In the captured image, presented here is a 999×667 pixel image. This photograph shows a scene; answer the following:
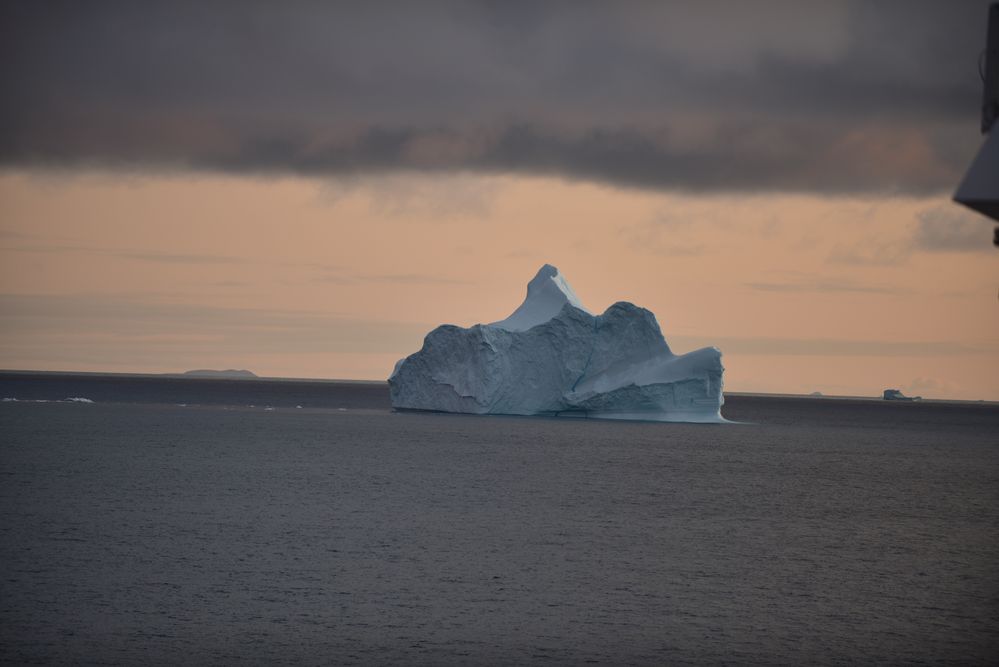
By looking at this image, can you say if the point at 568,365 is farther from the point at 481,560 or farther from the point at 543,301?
the point at 481,560

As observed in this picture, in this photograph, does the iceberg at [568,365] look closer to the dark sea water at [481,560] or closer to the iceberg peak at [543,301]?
the iceberg peak at [543,301]

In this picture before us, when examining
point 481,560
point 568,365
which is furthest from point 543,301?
point 481,560

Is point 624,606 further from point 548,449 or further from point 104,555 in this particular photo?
point 548,449

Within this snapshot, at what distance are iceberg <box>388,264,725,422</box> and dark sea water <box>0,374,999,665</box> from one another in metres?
8.76

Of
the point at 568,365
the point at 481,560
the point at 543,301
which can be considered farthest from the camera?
the point at 543,301

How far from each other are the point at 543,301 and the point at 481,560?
39962mm

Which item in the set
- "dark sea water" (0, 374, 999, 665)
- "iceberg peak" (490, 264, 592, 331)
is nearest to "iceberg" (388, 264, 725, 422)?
"iceberg peak" (490, 264, 592, 331)

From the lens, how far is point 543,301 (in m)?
61.4

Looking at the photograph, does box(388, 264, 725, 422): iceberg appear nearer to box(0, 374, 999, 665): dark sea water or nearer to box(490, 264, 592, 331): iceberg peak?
box(490, 264, 592, 331): iceberg peak

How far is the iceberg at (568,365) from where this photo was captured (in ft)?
188

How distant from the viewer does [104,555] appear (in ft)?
69.9

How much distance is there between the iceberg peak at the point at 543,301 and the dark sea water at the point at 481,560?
40.1 feet

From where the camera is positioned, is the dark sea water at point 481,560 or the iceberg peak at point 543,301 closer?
the dark sea water at point 481,560

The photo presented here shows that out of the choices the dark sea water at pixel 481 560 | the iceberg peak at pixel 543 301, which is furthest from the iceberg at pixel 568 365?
the dark sea water at pixel 481 560
